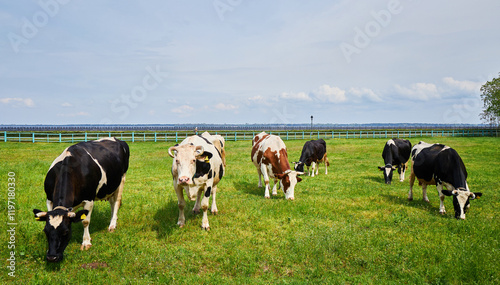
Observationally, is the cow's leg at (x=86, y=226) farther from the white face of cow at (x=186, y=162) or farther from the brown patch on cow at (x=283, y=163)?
the brown patch on cow at (x=283, y=163)

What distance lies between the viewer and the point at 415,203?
9.73 meters

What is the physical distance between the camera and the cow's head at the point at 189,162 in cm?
614

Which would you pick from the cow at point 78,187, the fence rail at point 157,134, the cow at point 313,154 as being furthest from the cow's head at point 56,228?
the fence rail at point 157,134

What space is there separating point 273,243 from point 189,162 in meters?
2.50

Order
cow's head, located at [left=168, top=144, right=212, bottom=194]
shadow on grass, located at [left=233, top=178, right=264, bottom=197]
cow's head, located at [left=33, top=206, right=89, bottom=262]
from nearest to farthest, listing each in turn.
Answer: cow's head, located at [left=33, top=206, right=89, bottom=262] → cow's head, located at [left=168, top=144, right=212, bottom=194] → shadow on grass, located at [left=233, top=178, right=264, bottom=197]

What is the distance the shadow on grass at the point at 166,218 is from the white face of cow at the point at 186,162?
1469 mm

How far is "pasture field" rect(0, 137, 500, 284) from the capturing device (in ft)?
16.4

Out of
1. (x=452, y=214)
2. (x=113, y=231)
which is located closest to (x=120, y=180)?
(x=113, y=231)

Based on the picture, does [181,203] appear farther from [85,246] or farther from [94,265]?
[94,265]

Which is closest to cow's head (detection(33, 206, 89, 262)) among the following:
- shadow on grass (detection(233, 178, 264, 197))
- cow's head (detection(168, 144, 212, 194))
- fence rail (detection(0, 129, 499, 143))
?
cow's head (detection(168, 144, 212, 194))

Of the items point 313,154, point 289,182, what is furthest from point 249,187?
point 313,154

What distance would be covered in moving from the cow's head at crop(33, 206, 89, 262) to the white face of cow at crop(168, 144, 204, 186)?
2.04 metres

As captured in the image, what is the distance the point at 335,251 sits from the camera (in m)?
5.88

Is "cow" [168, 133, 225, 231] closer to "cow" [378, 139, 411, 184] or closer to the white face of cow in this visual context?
the white face of cow
